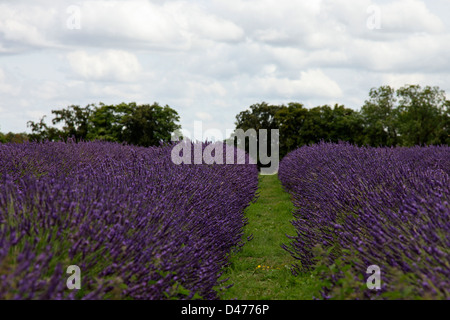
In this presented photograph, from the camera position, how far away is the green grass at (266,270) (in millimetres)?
4184

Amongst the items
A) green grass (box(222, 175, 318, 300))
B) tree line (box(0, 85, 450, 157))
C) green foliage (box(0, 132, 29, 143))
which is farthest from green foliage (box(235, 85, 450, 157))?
green grass (box(222, 175, 318, 300))

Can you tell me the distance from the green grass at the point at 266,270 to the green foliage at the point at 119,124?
26251 mm

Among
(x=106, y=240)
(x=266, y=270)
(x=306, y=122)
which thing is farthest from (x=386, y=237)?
(x=306, y=122)

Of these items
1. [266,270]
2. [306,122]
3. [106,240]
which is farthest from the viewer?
[306,122]

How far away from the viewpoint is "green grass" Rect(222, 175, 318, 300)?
4.18 metres

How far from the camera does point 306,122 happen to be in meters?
31.8

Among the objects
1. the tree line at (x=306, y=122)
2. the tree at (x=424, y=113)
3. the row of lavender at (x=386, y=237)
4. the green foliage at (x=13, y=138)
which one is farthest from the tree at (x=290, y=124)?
the row of lavender at (x=386, y=237)

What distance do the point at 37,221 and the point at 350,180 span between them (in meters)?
3.27

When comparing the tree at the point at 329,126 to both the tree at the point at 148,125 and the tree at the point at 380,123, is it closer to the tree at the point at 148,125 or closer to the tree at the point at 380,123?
the tree at the point at 380,123

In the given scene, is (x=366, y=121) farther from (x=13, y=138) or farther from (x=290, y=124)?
(x=13, y=138)

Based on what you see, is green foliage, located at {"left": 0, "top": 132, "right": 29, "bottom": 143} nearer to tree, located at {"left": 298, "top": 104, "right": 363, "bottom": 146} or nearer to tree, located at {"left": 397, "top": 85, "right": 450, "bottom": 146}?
tree, located at {"left": 298, "top": 104, "right": 363, "bottom": 146}

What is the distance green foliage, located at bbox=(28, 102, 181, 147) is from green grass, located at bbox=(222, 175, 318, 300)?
1033 inches

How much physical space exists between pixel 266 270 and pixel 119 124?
31234 millimetres

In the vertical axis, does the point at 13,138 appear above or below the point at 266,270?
above
